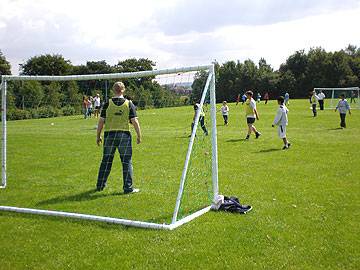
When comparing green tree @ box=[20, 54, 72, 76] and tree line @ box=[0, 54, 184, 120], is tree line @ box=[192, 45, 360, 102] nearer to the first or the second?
green tree @ box=[20, 54, 72, 76]

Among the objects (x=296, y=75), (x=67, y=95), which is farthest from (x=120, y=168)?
(x=296, y=75)

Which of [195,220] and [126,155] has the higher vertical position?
[126,155]

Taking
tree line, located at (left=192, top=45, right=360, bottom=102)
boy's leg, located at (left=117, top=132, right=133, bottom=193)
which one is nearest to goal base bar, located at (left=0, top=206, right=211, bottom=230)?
boy's leg, located at (left=117, top=132, right=133, bottom=193)

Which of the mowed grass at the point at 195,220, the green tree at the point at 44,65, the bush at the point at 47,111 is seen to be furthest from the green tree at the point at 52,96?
the green tree at the point at 44,65

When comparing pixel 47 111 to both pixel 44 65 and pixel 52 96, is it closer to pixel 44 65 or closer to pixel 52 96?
pixel 52 96

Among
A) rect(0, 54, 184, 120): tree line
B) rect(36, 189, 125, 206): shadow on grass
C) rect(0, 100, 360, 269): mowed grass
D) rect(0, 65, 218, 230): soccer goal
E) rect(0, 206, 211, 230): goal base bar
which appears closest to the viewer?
rect(0, 100, 360, 269): mowed grass

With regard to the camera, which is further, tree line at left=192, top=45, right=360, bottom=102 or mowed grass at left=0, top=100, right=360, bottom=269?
tree line at left=192, top=45, right=360, bottom=102

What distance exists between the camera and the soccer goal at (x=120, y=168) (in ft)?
22.1

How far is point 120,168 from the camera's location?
11.0m

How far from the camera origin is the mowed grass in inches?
194

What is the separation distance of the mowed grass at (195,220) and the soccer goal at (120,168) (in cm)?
6

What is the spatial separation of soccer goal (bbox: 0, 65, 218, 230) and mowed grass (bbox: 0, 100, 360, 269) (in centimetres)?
6

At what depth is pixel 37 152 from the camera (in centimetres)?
1443

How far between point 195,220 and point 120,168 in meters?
5.10
